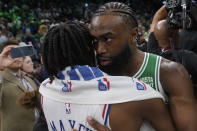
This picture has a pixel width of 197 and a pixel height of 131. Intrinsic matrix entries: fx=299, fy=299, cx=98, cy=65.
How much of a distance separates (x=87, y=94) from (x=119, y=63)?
26 centimetres

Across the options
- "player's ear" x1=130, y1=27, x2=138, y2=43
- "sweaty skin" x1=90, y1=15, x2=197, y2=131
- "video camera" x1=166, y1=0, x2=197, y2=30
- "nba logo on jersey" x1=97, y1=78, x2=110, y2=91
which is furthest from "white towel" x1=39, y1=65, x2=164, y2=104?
"video camera" x1=166, y1=0, x2=197, y2=30

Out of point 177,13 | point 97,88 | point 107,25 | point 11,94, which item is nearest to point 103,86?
point 97,88

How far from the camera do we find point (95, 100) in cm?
110

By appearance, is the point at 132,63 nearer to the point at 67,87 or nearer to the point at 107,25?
the point at 107,25

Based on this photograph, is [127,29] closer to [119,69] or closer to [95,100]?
[119,69]

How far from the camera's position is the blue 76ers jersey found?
110cm

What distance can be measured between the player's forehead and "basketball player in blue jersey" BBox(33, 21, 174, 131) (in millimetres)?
41

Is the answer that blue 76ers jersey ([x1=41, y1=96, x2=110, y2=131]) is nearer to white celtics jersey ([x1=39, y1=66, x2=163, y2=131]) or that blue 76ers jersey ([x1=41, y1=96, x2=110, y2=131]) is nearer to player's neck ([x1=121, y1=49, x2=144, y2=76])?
white celtics jersey ([x1=39, y1=66, x2=163, y2=131])

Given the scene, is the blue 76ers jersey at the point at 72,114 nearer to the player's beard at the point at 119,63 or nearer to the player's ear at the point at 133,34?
the player's beard at the point at 119,63

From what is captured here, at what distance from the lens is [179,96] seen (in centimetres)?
124

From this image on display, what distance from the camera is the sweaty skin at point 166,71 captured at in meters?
1.22

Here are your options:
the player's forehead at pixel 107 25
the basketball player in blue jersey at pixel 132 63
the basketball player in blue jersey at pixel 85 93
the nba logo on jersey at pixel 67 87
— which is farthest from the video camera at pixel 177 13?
the nba logo on jersey at pixel 67 87

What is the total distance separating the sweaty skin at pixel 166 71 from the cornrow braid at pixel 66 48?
0.17 ft

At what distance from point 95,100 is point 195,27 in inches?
52.9
